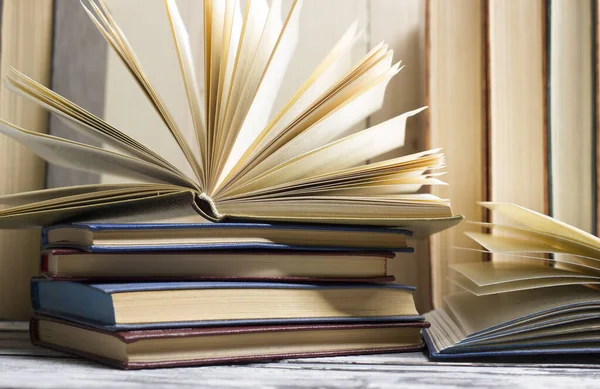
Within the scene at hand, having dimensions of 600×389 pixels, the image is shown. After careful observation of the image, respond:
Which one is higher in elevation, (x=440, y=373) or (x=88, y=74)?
(x=88, y=74)

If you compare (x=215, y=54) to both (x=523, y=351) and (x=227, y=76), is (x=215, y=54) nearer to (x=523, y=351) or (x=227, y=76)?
(x=227, y=76)

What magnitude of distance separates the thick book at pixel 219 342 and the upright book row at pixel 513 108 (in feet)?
0.87

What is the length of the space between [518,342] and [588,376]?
0.08 meters

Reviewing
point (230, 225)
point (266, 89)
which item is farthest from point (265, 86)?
point (230, 225)

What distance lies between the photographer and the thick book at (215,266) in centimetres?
65

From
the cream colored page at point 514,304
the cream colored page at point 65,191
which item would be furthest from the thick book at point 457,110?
the cream colored page at point 65,191

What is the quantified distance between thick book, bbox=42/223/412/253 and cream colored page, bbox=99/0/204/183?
299 mm

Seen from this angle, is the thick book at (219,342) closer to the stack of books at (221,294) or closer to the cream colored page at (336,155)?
the stack of books at (221,294)

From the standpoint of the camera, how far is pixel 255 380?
56 centimetres

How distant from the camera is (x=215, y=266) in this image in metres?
0.67

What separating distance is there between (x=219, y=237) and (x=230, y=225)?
17mm

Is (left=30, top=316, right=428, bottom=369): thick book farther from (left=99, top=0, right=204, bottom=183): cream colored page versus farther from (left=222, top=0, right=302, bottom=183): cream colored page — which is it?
(left=99, top=0, right=204, bottom=183): cream colored page

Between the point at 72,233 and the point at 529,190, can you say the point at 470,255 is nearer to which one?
the point at 529,190

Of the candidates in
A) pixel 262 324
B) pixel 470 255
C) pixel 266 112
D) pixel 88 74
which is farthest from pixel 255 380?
pixel 88 74
